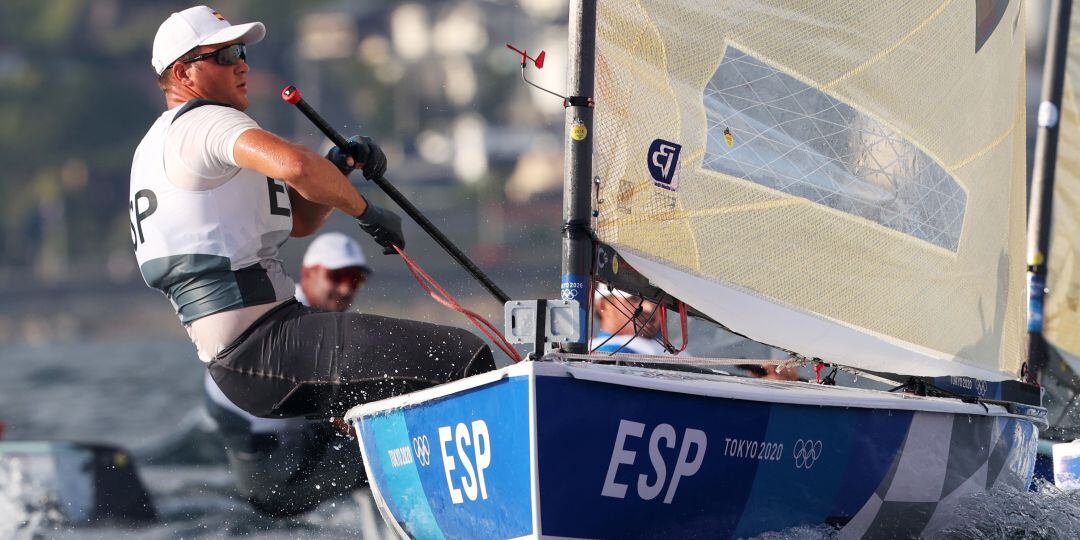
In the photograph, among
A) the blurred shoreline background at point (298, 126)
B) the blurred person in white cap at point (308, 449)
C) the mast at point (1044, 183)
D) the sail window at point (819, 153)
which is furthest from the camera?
the blurred shoreline background at point (298, 126)

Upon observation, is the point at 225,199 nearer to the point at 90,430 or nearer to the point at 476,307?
the point at 90,430

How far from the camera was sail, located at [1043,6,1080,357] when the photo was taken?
591cm

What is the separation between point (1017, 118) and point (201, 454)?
5274 millimetres

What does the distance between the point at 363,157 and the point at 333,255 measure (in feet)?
7.53

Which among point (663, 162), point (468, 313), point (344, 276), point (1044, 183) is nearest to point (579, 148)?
point (663, 162)

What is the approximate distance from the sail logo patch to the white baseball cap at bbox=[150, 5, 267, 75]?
105cm

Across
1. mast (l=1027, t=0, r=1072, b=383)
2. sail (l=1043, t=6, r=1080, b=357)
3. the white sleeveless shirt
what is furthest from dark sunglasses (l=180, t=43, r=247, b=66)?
sail (l=1043, t=6, r=1080, b=357)

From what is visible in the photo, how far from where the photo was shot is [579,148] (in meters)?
3.68

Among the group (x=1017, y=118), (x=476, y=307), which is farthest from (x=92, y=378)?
(x=1017, y=118)

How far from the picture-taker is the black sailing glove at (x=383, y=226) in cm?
374

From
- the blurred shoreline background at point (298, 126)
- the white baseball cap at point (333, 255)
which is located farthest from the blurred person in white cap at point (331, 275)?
the blurred shoreline background at point (298, 126)

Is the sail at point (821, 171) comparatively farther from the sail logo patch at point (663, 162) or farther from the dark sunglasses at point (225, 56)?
the dark sunglasses at point (225, 56)

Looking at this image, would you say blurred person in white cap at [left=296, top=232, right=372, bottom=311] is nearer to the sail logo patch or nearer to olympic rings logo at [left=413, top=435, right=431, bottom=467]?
the sail logo patch

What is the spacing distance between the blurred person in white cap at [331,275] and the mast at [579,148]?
7.71 ft
